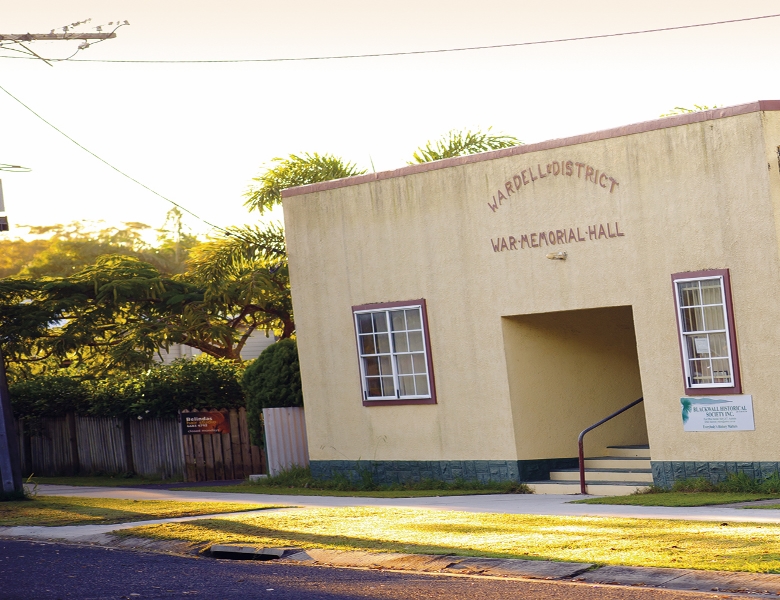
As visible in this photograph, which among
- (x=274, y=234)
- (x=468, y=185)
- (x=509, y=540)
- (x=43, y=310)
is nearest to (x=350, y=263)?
(x=468, y=185)

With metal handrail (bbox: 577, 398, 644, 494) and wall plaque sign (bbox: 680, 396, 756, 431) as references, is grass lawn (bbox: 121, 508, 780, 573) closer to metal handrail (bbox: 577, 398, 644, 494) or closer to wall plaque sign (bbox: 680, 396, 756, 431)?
metal handrail (bbox: 577, 398, 644, 494)

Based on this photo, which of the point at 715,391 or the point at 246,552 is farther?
the point at 715,391

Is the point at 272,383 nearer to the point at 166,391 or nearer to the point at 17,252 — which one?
the point at 166,391

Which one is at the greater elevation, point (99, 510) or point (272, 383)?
point (272, 383)

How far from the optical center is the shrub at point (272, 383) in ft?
74.8

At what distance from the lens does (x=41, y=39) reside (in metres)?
21.2

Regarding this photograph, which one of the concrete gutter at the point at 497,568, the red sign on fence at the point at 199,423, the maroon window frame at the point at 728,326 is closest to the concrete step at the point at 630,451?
the maroon window frame at the point at 728,326

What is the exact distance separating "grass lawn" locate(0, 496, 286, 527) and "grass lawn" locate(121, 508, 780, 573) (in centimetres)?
124

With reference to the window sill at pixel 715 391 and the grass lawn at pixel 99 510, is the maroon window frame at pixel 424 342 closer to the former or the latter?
the grass lawn at pixel 99 510

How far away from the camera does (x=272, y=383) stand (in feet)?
75.0

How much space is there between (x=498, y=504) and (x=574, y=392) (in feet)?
10.9

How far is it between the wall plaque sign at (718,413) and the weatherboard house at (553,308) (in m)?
0.03

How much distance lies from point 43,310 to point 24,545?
15.0 metres

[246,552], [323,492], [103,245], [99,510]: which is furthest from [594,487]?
[103,245]
